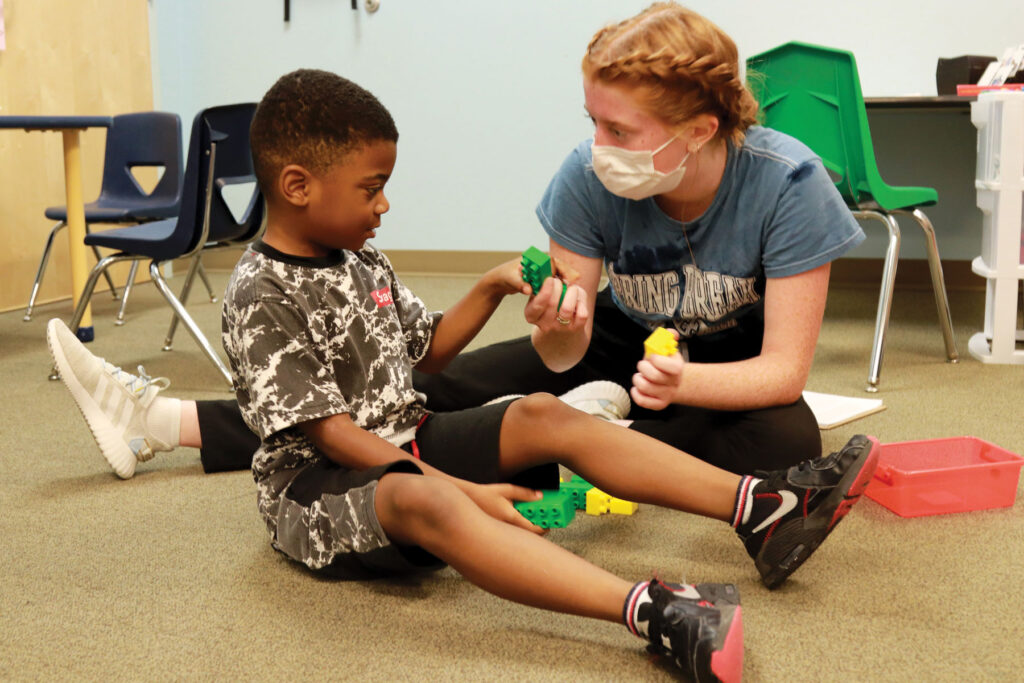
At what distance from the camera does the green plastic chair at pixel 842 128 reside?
229cm

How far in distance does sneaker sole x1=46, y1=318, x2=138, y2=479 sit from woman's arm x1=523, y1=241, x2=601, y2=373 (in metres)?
0.80

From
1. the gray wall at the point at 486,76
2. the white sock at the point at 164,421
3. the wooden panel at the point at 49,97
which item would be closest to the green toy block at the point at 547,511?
the white sock at the point at 164,421

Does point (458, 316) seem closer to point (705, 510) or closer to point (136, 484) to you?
point (705, 510)

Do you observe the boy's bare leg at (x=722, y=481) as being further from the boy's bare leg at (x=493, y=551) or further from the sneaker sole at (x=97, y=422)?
the sneaker sole at (x=97, y=422)

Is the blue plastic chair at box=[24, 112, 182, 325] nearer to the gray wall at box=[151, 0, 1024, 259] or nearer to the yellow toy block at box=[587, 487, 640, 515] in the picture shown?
the gray wall at box=[151, 0, 1024, 259]

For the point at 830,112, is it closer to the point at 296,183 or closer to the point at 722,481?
the point at 722,481

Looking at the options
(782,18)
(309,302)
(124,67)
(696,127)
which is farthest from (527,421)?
(124,67)

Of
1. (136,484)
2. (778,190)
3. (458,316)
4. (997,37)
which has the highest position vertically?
(997,37)

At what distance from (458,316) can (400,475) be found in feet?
1.18

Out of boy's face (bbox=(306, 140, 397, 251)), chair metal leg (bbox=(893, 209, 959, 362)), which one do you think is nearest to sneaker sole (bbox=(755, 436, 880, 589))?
boy's face (bbox=(306, 140, 397, 251))

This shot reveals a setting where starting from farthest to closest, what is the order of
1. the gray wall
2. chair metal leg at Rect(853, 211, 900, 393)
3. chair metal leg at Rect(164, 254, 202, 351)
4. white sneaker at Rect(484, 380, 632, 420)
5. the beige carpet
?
the gray wall
chair metal leg at Rect(164, 254, 202, 351)
chair metal leg at Rect(853, 211, 900, 393)
white sneaker at Rect(484, 380, 632, 420)
the beige carpet

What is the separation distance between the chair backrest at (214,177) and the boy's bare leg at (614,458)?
1.31 meters

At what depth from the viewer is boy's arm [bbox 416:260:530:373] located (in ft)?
4.38

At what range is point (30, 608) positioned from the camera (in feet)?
3.96
